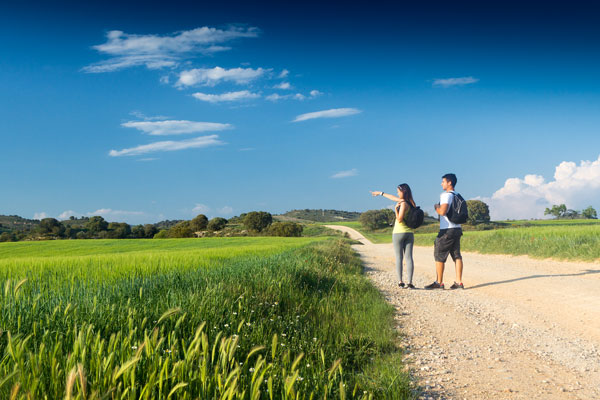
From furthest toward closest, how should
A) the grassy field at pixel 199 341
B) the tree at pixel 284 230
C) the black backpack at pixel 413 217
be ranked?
1. the tree at pixel 284 230
2. the black backpack at pixel 413 217
3. the grassy field at pixel 199 341

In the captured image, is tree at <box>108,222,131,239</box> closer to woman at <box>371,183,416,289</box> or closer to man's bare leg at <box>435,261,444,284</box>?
woman at <box>371,183,416,289</box>

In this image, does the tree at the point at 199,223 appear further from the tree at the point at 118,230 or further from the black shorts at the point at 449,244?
the black shorts at the point at 449,244

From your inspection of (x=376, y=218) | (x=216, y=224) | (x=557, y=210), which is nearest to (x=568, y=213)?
(x=557, y=210)

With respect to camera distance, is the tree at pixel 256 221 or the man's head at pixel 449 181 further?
the tree at pixel 256 221

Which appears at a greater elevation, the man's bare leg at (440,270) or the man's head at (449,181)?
the man's head at (449,181)

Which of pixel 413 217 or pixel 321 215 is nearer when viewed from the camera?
pixel 413 217

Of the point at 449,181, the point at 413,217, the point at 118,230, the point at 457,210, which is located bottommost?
the point at 118,230

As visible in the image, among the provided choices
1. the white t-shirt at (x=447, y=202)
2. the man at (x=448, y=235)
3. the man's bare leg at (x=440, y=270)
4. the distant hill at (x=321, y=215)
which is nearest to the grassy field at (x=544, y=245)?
the man at (x=448, y=235)

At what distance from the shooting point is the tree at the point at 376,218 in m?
100

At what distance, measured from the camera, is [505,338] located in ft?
20.3

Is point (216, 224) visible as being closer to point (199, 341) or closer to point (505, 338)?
point (505, 338)

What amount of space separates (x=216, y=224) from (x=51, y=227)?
34.2 m

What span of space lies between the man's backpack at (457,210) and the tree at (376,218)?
8973 centimetres

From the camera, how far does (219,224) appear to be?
3735 inches
